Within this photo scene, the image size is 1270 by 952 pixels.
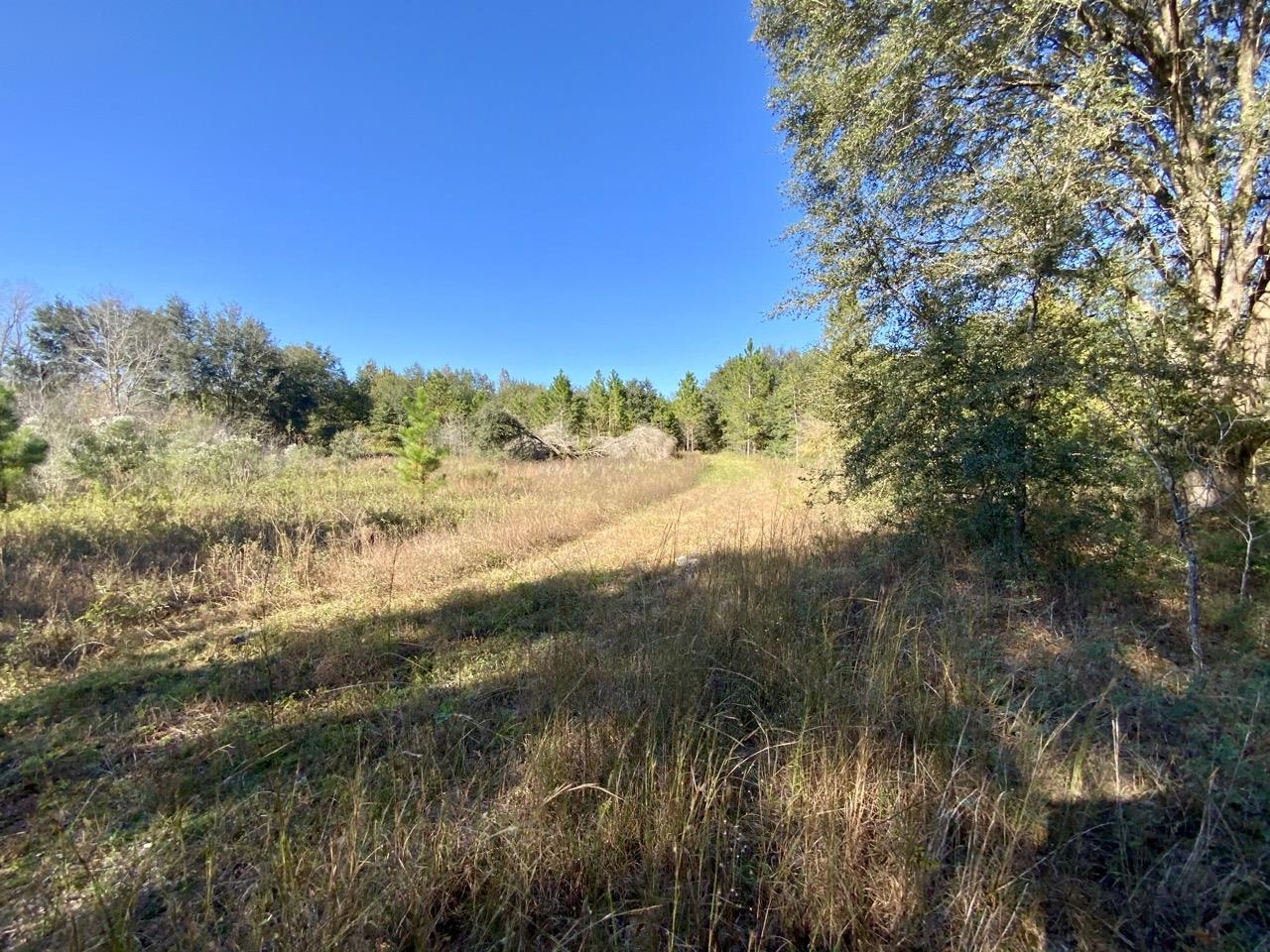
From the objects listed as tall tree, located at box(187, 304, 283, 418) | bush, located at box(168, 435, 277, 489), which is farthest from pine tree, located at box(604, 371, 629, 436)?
bush, located at box(168, 435, 277, 489)

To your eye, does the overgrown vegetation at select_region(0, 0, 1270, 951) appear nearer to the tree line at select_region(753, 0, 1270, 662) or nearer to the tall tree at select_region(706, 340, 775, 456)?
the tree line at select_region(753, 0, 1270, 662)

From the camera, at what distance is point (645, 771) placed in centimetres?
193

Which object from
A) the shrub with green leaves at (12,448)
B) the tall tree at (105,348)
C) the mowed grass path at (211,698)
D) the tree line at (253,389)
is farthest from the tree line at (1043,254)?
the tall tree at (105,348)

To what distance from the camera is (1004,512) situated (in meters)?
4.55

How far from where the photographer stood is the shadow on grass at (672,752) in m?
1.51

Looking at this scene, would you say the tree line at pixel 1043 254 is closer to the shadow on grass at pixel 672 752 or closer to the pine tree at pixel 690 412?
the shadow on grass at pixel 672 752

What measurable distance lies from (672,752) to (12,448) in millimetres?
11745

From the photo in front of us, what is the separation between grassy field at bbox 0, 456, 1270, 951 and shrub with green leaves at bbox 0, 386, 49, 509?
5224 millimetres

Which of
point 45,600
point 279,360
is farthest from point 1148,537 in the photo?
point 279,360

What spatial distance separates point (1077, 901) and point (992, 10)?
7.91 meters

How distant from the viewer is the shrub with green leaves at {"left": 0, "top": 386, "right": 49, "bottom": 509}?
7477 millimetres

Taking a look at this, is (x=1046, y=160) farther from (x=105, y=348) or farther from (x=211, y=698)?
(x=105, y=348)

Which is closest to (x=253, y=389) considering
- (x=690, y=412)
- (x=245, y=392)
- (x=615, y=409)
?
(x=245, y=392)

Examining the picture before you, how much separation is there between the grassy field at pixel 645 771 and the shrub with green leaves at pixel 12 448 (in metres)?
5.22
